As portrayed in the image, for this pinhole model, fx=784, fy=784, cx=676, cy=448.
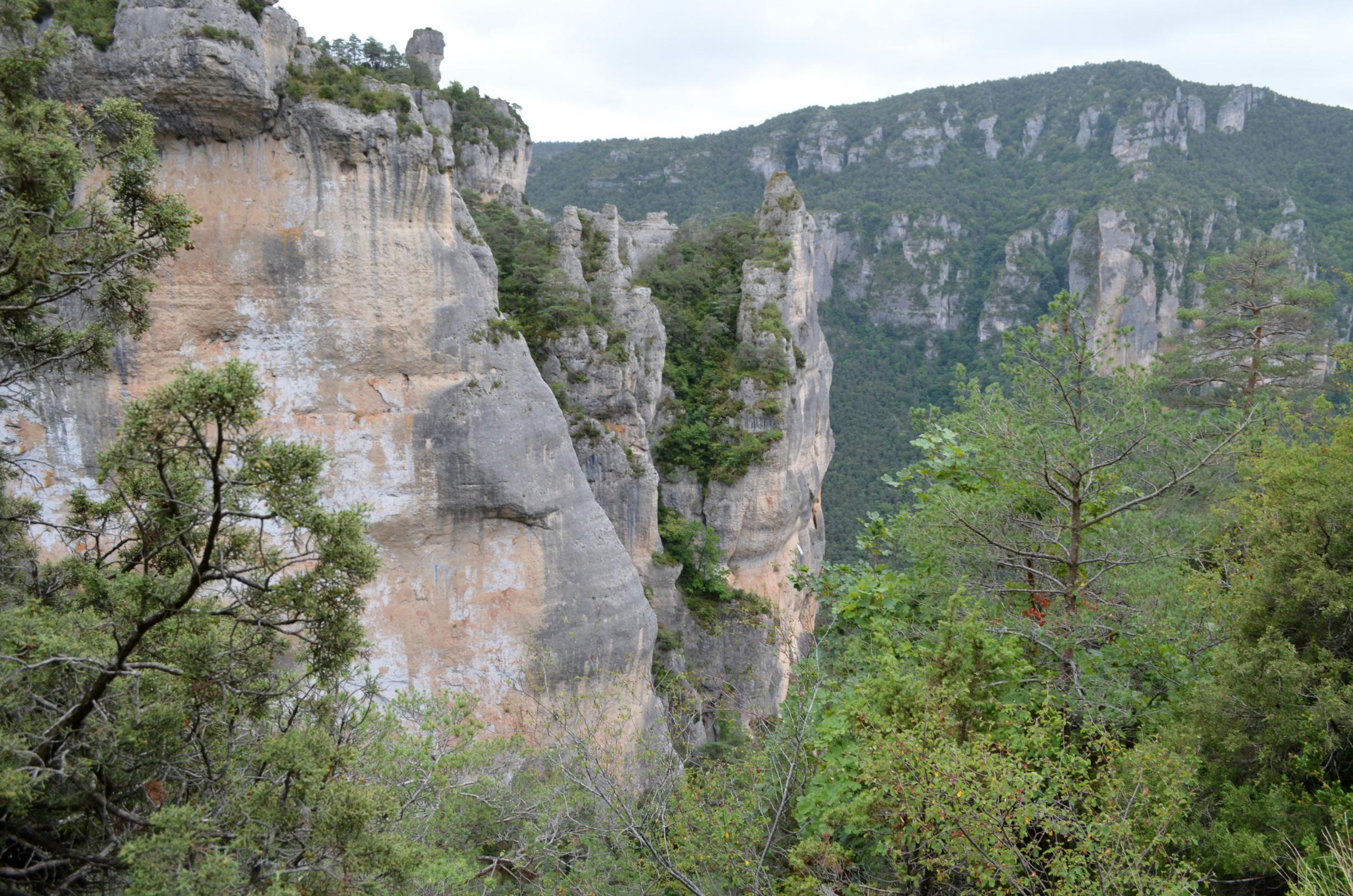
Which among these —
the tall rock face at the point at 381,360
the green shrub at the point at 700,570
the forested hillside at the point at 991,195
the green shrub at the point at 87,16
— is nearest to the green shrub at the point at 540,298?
the tall rock face at the point at 381,360

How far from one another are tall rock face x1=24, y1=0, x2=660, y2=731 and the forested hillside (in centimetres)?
3531

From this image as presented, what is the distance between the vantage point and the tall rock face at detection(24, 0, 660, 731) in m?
12.7

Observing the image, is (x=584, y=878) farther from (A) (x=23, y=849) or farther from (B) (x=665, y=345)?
(B) (x=665, y=345)

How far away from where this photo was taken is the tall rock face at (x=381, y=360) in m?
12.7

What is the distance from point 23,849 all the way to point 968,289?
8587 cm

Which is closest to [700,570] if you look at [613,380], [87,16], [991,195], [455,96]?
[613,380]

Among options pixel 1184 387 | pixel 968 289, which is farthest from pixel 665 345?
pixel 968 289

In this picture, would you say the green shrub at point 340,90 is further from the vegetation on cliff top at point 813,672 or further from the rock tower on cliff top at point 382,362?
the vegetation on cliff top at point 813,672

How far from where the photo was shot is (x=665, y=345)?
26547 millimetres

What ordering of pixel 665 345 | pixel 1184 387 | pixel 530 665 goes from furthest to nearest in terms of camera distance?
pixel 665 345 → pixel 1184 387 → pixel 530 665

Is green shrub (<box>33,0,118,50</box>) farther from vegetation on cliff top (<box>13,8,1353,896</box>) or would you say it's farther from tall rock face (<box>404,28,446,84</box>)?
tall rock face (<box>404,28,446,84</box>)

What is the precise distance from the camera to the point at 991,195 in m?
90.3

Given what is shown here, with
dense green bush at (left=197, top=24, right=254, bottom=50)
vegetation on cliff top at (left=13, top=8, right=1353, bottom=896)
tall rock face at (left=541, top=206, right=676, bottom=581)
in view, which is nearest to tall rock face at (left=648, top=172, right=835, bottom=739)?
tall rock face at (left=541, top=206, right=676, bottom=581)

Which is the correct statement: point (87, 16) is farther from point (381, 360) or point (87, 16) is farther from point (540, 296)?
point (540, 296)
